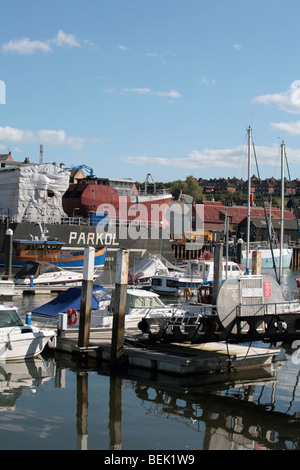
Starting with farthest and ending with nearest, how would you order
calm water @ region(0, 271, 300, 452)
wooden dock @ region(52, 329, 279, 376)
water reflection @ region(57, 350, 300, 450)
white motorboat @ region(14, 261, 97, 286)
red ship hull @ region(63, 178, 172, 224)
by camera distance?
red ship hull @ region(63, 178, 172, 224), white motorboat @ region(14, 261, 97, 286), wooden dock @ region(52, 329, 279, 376), water reflection @ region(57, 350, 300, 450), calm water @ region(0, 271, 300, 452)

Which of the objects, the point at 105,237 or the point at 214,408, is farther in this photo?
the point at 105,237

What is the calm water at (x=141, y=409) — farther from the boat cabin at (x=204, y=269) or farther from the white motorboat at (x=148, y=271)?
the white motorboat at (x=148, y=271)

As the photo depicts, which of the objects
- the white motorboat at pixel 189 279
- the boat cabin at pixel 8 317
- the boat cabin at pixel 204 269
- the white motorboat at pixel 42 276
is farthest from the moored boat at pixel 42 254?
the boat cabin at pixel 8 317

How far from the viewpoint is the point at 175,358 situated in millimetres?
17297

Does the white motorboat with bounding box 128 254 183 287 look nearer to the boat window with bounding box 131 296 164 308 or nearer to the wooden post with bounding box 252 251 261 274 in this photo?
the wooden post with bounding box 252 251 261 274

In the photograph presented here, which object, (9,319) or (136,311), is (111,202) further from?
(9,319)

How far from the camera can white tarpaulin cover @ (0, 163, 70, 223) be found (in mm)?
58969

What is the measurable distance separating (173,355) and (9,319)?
5.53m

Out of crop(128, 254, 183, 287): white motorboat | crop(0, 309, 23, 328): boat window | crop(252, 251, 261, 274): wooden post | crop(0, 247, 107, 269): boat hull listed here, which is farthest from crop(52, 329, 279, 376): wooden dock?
crop(0, 247, 107, 269): boat hull

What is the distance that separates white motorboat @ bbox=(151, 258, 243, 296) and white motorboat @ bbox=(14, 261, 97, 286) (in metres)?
5.83

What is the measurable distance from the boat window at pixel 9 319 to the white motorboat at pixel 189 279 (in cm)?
2092

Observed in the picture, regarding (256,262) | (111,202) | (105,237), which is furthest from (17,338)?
(111,202)

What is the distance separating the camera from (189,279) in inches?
1591

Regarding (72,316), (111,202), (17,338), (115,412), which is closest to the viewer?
(115,412)
